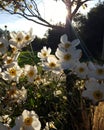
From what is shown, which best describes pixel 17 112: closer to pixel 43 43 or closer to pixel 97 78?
pixel 97 78

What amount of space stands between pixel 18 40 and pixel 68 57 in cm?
38

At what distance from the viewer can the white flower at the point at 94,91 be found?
57.4 inches

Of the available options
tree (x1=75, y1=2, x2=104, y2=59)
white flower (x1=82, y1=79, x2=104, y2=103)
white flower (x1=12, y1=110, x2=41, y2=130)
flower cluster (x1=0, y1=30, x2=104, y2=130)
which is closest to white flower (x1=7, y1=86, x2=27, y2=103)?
flower cluster (x1=0, y1=30, x2=104, y2=130)

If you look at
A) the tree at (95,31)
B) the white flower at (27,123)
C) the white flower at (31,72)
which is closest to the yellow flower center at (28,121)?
the white flower at (27,123)

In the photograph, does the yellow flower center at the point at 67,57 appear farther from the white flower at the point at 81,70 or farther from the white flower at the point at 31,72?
the white flower at the point at 31,72

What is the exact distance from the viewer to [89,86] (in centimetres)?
148

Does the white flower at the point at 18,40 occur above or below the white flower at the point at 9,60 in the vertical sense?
above

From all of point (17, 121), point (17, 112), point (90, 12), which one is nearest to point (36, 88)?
point (17, 112)

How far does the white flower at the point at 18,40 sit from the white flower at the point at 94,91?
39 centimetres

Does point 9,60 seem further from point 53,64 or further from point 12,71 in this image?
point 53,64

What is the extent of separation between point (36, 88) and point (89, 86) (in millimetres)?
649

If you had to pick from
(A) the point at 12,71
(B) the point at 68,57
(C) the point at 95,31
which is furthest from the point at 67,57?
(C) the point at 95,31

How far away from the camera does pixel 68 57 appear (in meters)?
1.49

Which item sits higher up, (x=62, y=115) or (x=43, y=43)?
(x=43, y=43)
